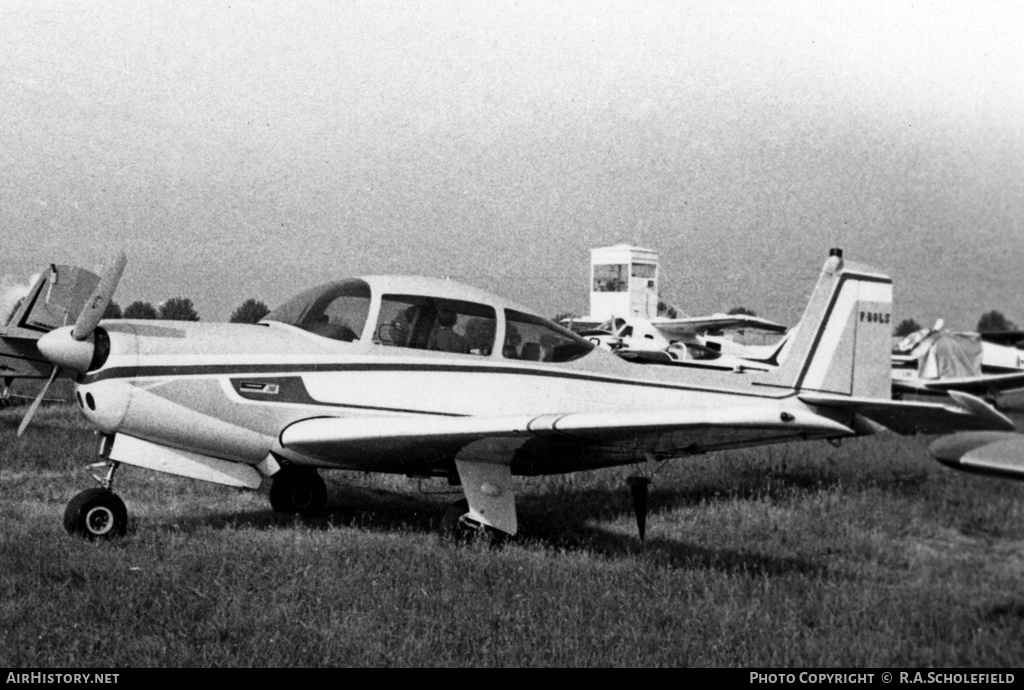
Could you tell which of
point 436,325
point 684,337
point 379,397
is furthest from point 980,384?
point 684,337

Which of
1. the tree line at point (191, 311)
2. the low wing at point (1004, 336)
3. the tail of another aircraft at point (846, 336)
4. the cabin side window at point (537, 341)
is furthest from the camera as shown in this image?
the tree line at point (191, 311)

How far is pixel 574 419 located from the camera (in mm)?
5418

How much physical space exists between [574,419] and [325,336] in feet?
6.72

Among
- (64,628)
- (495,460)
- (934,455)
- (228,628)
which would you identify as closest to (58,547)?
(64,628)

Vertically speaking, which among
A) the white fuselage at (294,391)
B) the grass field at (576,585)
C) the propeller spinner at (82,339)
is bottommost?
the grass field at (576,585)

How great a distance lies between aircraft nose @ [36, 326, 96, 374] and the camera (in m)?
5.88

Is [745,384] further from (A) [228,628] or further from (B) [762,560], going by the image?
(A) [228,628]

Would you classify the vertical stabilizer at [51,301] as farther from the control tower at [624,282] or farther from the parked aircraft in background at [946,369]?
the control tower at [624,282]

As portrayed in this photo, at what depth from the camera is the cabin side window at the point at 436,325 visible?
6.56 metres

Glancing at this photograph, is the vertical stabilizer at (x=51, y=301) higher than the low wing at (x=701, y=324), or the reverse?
the vertical stabilizer at (x=51, y=301)

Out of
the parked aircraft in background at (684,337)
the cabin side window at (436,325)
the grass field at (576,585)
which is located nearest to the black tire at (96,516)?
the grass field at (576,585)

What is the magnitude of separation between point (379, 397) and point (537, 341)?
126 cm

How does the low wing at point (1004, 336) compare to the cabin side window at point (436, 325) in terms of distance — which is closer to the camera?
the low wing at point (1004, 336)

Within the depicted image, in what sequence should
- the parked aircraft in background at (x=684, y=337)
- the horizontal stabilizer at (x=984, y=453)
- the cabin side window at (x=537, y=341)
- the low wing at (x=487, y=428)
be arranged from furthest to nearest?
1. the parked aircraft in background at (x=684, y=337)
2. the cabin side window at (x=537, y=341)
3. the low wing at (x=487, y=428)
4. the horizontal stabilizer at (x=984, y=453)
